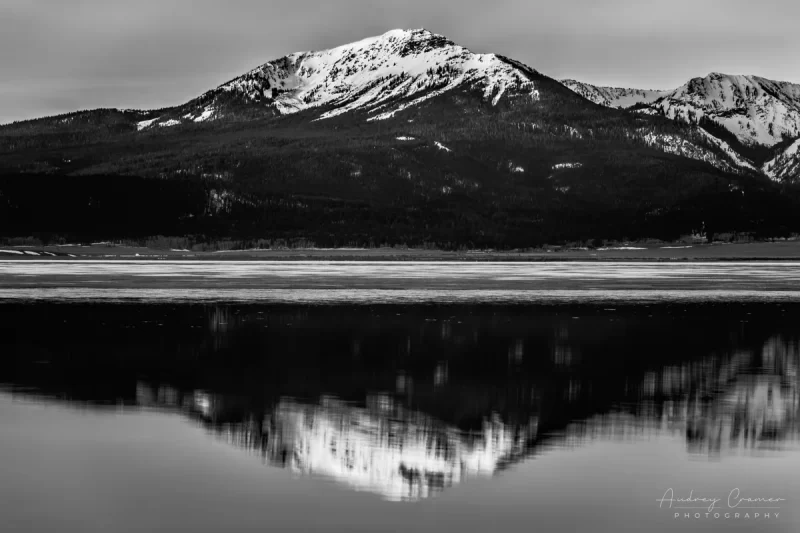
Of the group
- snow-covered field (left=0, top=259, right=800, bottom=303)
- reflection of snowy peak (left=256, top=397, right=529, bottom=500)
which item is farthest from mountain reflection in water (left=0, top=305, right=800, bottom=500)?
snow-covered field (left=0, top=259, right=800, bottom=303)

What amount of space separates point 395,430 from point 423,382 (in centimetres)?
626

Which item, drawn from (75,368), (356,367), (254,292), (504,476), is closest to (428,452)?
(504,476)

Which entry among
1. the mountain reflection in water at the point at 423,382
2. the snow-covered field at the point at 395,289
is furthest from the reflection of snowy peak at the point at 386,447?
the snow-covered field at the point at 395,289

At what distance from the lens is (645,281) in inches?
3433

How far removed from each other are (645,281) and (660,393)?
203 ft

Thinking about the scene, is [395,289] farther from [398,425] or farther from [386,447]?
[386,447]

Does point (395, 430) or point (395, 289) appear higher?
point (395, 430)

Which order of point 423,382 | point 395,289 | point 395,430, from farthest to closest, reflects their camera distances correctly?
point 395,289 < point 423,382 < point 395,430

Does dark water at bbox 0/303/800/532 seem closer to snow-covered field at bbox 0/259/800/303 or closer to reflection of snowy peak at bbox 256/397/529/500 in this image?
reflection of snowy peak at bbox 256/397/529/500

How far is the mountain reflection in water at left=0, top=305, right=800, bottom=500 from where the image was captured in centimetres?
2081

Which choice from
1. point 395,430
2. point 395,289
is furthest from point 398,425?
point 395,289

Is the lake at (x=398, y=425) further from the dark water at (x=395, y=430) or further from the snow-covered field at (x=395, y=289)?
the snow-covered field at (x=395, y=289)

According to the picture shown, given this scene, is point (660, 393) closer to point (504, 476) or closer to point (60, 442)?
point (504, 476)

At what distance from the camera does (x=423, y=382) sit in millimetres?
28469
